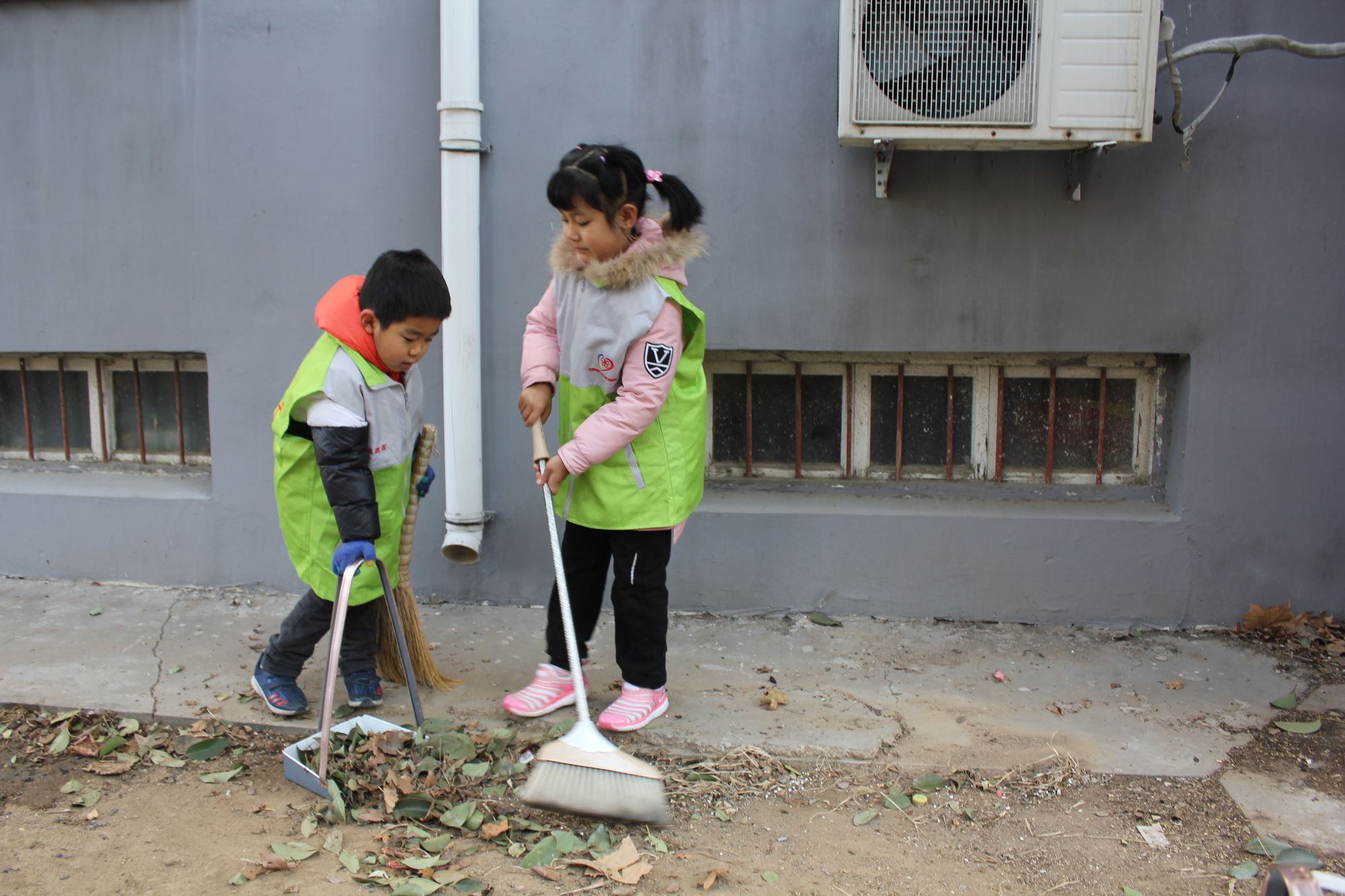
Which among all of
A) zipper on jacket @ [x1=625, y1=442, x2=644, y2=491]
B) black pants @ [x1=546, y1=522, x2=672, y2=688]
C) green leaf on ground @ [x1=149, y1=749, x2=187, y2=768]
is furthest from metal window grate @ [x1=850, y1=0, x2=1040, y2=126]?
green leaf on ground @ [x1=149, y1=749, x2=187, y2=768]

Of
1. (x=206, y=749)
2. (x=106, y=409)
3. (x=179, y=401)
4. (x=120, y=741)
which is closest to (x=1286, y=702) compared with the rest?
(x=206, y=749)

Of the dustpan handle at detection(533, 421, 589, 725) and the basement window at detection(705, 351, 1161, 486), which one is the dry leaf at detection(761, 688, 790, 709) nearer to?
the dustpan handle at detection(533, 421, 589, 725)

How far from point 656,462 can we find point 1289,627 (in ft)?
7.94

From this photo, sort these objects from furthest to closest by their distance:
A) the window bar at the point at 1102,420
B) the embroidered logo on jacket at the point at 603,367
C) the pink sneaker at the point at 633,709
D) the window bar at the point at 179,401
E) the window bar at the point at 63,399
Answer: the window bar at the point at 63,399, the window bar at the point at 179,401, the window bar at the point at 1102,420, the pink sneaker at the point at 633,709, the embroidered logo on jacket at the point at 603,367

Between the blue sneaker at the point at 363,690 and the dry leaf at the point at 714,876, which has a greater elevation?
the blue sneaker at the point at 363,690

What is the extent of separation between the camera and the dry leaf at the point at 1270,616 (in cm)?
370

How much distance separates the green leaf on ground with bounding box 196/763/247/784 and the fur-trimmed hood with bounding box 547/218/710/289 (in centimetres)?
162

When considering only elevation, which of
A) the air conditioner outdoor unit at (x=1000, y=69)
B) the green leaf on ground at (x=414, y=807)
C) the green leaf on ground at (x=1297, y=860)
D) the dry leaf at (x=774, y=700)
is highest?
the air conditioner outdoor unit at (x=1000, y=69)

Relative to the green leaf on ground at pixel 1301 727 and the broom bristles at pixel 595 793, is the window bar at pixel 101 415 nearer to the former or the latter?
the broom bristles at pixel 595 793

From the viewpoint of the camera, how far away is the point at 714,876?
2336 mm

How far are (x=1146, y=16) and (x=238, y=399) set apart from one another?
3.44 metres

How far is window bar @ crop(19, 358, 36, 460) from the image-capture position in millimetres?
4508

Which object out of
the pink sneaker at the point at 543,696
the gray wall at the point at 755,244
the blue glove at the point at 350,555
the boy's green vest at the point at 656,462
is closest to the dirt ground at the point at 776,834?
the pink sneaker at the point at 543,696

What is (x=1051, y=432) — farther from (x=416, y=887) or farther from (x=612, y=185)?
(x=416, y=887)
